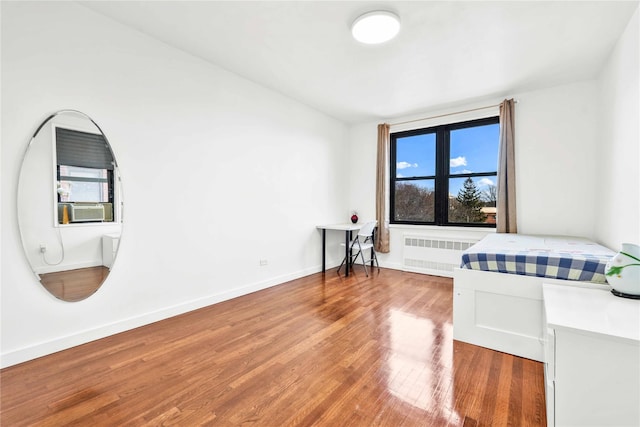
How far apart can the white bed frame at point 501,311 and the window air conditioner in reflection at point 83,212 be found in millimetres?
3010

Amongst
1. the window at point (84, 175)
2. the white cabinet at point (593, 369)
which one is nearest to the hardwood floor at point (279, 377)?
the white cabinet at point (593, 369)

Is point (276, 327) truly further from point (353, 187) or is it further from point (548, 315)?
point (353, 187)

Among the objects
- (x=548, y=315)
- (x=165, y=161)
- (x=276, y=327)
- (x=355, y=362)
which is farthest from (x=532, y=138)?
(x=165, y=161)

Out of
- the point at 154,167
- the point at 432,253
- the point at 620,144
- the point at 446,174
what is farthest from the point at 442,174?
the point at 154,167

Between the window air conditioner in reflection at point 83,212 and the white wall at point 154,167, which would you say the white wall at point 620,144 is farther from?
the window air conditioner in reflection at point 83,212

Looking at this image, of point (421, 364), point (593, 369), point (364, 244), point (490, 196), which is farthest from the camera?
point (364, 244)

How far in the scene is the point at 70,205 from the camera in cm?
221

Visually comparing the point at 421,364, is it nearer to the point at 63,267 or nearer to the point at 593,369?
the point at 593,369

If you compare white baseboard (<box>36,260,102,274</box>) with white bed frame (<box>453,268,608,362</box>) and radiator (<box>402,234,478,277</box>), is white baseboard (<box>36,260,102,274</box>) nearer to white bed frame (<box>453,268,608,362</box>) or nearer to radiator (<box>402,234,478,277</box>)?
white bed frame (<box>453,268,608,362</box>)

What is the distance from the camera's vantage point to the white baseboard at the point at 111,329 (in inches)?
75.9

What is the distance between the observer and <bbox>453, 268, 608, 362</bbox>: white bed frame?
2.02 metres

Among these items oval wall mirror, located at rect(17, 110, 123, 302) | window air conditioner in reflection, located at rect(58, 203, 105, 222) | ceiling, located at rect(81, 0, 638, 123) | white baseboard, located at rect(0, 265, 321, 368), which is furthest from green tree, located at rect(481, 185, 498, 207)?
window air conditioner in reflection, located at rect(58, 203, 105, 222)

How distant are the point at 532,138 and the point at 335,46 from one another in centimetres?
289

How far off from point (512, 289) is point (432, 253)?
7.69 ft
